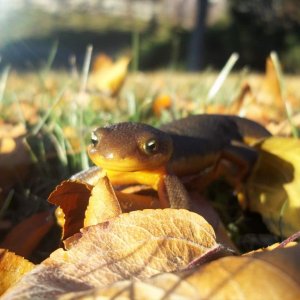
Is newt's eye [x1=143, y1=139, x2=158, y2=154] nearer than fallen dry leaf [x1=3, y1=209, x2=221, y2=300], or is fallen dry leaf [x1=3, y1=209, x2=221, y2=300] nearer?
fallen dry leaf [x1=3, y1=209, x2=221, y2=300]

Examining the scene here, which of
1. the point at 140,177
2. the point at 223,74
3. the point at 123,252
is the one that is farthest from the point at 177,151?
the point at 223,74

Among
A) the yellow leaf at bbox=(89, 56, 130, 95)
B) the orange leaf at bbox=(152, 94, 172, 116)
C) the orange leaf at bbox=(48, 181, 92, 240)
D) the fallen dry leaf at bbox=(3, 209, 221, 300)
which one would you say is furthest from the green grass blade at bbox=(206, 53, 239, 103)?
the fallen dry leaf at bbox=(3, 209, 221, 300)

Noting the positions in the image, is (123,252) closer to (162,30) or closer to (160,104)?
(160,104)

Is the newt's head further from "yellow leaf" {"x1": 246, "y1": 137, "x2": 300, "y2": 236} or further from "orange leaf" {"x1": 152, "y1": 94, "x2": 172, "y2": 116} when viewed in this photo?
"orange leaf" {"x1": 152, "y1": 94, "x2": 172, "y2": 116}

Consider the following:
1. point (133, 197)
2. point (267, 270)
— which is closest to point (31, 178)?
point (133, 197)

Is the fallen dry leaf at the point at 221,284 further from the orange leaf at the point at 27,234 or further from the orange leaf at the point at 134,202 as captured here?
the orange leaf at the point at 27,234

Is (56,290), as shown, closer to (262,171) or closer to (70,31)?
(262,171)
